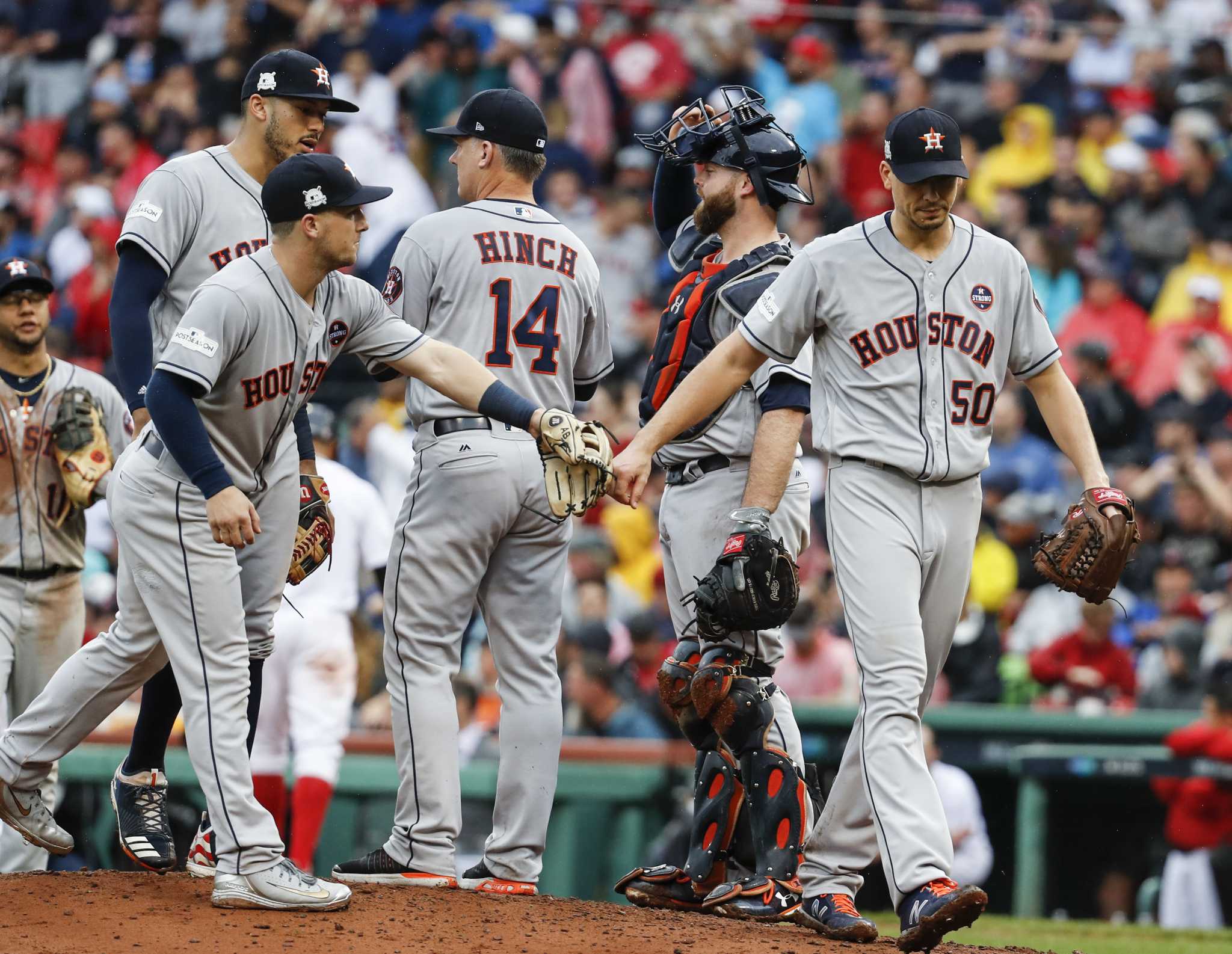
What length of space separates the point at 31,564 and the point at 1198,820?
5456 mm

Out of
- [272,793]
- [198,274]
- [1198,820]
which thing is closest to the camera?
[198,274]

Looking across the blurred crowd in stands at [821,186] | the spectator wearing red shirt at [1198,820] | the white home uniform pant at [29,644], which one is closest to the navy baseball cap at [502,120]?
the white home uniform pant at [29,644]

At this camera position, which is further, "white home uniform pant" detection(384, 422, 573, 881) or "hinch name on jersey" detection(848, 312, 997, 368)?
"white home uniform pant" detection(384, 422, 573, 881)

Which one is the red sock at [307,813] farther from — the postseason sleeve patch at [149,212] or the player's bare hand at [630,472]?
the postseason sleeve patch at [149,212]

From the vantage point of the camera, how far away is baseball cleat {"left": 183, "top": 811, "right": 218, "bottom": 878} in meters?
5.35

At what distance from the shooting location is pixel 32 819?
5352 mm

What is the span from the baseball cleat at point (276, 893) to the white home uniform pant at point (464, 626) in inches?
25.2

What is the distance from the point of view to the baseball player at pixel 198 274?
5184 millimetres

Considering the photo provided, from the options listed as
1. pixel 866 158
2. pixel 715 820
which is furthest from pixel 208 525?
pixel 866 158

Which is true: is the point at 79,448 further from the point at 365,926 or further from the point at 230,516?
the point at 365,926

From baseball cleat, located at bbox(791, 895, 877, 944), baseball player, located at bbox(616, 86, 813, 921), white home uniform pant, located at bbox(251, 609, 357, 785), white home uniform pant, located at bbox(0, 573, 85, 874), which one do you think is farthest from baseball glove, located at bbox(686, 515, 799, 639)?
white home uniform pant, located at bbox(251, 609, 357, 785)

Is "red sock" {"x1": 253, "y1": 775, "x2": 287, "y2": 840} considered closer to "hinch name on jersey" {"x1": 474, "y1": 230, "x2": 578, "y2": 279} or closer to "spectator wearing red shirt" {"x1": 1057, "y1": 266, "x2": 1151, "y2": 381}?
"hinch name on jersey" {"x1": 474, "y1": 230, "x2": 578, "y2": 279}

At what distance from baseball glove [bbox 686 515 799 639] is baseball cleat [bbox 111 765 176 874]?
5.74 ft

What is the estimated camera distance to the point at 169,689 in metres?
5.36
